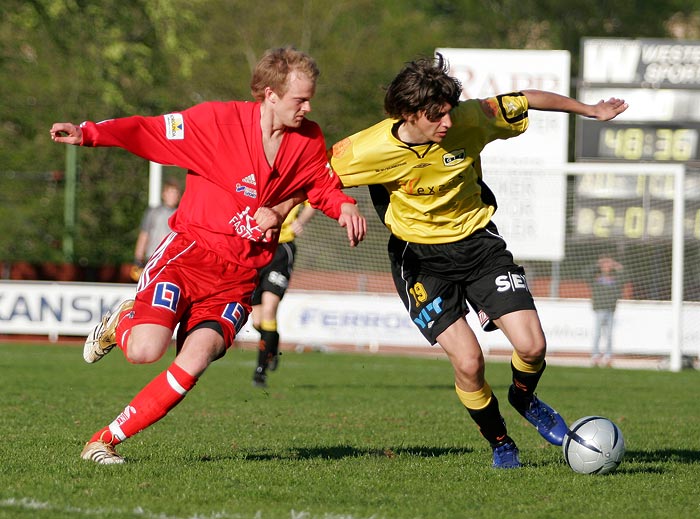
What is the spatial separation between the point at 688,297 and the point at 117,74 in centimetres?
1080

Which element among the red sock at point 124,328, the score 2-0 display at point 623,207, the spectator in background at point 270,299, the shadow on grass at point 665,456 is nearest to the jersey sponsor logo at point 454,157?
the red sock at point 124,328

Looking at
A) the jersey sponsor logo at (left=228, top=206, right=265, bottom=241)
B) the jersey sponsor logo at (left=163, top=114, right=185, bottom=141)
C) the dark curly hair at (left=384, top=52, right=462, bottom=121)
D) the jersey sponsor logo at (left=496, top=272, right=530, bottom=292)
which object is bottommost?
the jersey sponsor logo at (left=496, top=272, right=530, bottom=292)

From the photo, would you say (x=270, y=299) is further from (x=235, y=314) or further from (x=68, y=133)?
(x=68, y=133)

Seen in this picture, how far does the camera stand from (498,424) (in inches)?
250

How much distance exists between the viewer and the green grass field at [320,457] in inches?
199

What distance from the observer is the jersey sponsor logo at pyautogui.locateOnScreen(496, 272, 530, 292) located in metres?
6.32

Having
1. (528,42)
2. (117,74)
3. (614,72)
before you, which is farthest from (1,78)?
(528,42)

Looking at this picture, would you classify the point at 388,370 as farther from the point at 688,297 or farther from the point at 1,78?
the point at 1,78

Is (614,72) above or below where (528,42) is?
below

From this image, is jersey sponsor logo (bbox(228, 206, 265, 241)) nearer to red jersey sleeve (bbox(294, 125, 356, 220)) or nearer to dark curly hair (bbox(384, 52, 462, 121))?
red jersey sleeve (bbox(294, 125, 356, 220))

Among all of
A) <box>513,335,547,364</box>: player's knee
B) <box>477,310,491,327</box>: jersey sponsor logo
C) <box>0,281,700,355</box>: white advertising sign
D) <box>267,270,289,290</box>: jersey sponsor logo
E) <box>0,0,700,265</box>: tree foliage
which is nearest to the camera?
<box>513,335,547,364</box>: player's knee

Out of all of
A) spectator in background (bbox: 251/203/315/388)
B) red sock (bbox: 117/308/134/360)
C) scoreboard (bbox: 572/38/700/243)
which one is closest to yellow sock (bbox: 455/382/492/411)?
red sock (bbox: 117/308/134/360)

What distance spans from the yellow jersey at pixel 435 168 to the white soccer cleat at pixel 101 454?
1.82 meters

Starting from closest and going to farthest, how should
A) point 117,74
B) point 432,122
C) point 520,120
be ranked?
point 432,122 < point 520,120 < point 117,74
